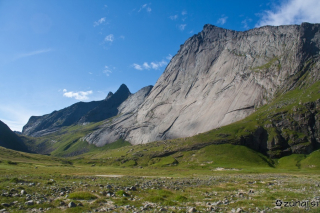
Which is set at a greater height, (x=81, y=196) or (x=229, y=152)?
(x=81, y=196)

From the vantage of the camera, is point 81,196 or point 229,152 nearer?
point 81,196

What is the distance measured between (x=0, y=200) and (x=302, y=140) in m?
157

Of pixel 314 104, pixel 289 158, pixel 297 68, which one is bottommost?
pixel 289 158

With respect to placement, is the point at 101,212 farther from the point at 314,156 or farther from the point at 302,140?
the point at 302,140

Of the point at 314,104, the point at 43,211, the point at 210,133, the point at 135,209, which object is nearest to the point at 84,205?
the point at 43,211

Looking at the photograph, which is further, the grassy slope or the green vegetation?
the grassy slope

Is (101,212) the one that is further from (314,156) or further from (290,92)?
(290,92)

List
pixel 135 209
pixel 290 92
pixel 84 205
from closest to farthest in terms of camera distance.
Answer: pixel 135 209 < pixel 84 205 < pixel 290 92

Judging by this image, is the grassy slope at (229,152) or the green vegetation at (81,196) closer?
the green vegetation at (81,196)

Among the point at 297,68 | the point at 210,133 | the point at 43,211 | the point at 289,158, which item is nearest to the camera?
the point at 43,211

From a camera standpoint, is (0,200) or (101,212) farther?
(0,200)

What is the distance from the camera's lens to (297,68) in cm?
19225

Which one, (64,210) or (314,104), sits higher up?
(314,104)

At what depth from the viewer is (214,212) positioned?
53.0ft
